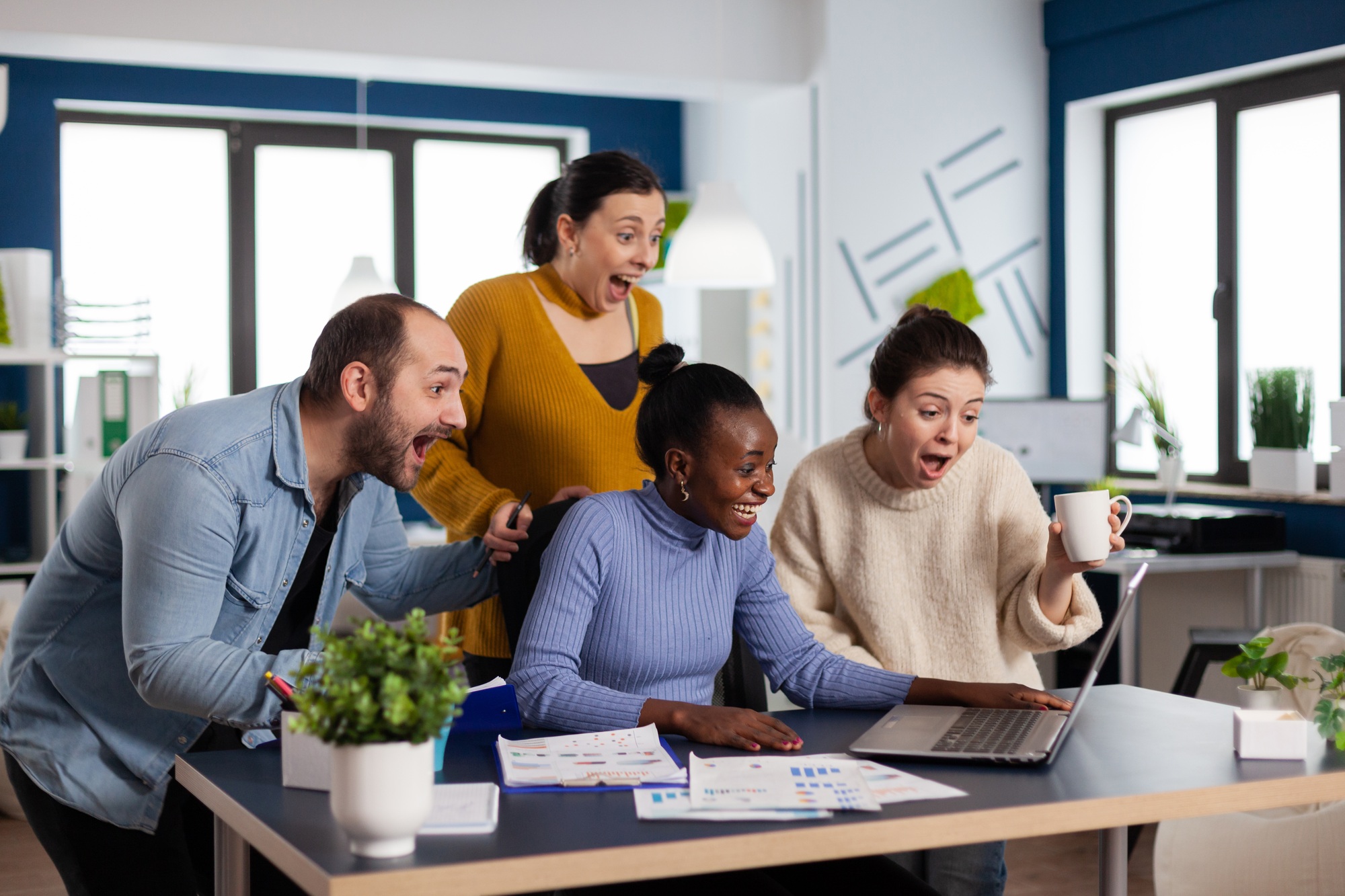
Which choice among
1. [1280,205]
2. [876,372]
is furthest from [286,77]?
[876,372]

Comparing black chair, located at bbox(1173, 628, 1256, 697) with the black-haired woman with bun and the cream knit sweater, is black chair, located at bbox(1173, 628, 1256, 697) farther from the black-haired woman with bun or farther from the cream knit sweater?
the black-haired woman with bun

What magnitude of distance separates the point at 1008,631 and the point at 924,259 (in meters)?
3.49

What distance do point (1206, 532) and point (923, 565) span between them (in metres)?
2.45

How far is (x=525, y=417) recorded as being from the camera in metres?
2.39

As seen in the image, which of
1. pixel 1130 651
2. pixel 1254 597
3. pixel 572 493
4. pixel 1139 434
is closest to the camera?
pixel 572 493

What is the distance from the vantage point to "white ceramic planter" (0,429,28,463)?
508cm

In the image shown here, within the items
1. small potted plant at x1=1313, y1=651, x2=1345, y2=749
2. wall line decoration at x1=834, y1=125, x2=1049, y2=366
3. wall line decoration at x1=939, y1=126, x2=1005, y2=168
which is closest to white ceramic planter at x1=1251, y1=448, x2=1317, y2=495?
wall line decoration at x1=834, y1=125, x2=1049, y2=366

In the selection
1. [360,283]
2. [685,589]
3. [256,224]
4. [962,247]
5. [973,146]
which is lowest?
[685,589]

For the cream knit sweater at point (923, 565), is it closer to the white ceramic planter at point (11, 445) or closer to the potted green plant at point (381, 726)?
the potted green plant at point (381, 726)

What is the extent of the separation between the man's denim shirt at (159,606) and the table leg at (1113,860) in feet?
3.23

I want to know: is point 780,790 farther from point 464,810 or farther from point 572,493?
point 572,493

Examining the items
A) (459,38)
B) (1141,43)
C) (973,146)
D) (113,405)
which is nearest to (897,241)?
(973,146)

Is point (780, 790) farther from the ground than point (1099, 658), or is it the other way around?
point (1099, 658)

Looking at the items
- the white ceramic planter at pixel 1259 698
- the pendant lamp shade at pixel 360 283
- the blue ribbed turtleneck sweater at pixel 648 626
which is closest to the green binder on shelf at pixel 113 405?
the pendant lamp shade at pixel 360 283
